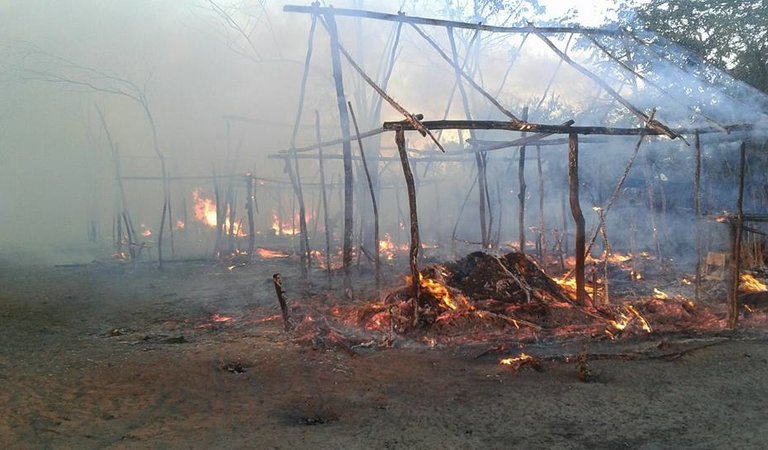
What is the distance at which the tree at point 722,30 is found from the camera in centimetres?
1152

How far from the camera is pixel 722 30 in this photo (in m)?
12.2

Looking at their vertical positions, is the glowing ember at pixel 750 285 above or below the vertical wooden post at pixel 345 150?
below

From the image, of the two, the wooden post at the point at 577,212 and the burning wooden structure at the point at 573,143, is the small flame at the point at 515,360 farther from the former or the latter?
the wooden post at the point at 577,212

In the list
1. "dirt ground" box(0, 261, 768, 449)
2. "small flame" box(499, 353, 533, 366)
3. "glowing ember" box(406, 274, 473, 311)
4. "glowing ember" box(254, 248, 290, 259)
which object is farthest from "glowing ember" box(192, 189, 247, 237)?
"small flame" box(499, 353, 533, 366)

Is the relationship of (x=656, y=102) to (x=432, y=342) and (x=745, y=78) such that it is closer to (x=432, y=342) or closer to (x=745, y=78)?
(x=745, y=78)

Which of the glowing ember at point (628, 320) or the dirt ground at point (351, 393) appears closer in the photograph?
the dirt ground at point (351, 393)

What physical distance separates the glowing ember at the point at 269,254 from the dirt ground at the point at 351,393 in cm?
945

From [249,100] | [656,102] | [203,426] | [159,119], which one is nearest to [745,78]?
[656,102]

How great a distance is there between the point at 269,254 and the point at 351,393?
13.7 meters

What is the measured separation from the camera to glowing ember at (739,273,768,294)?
8.66m

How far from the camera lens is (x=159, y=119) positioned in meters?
27.1

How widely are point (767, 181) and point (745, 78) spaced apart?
2.51m

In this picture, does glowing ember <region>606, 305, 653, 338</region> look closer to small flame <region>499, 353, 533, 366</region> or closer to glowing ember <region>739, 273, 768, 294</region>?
small flame <region>499, 353, 533, 366</region>

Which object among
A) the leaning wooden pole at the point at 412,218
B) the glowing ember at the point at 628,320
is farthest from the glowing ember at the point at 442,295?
the glowing ember at the point at 628,320
